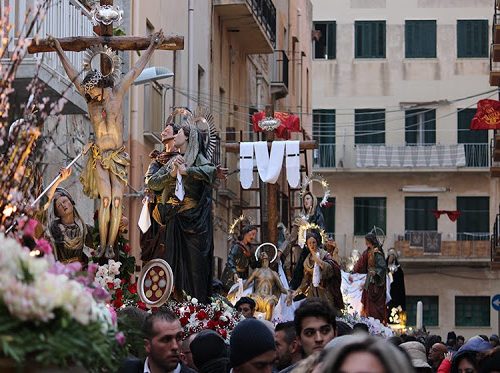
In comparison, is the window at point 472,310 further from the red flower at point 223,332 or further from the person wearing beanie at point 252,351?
the person wearing beanie at point 252,351

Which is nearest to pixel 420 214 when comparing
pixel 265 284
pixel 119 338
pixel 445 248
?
pixel 445 248

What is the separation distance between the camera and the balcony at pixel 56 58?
56.2ft

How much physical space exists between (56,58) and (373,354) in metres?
13.5

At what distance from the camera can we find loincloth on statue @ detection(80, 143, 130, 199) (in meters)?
14.7

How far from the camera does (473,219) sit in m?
58.1

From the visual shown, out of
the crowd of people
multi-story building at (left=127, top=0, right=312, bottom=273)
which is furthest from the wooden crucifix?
multi-story building at (left=127, top=0, right=312, bottom=273)

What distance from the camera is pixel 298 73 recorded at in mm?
49719

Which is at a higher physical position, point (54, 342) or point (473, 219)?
point (473, 219)

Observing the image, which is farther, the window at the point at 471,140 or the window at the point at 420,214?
the window at the point at 471,140

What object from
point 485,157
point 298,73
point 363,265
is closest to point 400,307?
point 363,265

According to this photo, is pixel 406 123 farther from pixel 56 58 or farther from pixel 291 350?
pixel 291 350

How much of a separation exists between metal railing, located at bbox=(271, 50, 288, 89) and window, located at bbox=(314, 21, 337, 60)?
593 inches

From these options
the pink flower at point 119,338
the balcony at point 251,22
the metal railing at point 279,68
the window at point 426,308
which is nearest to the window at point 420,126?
the window at point 426,308

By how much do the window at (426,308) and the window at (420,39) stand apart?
28.7ft
